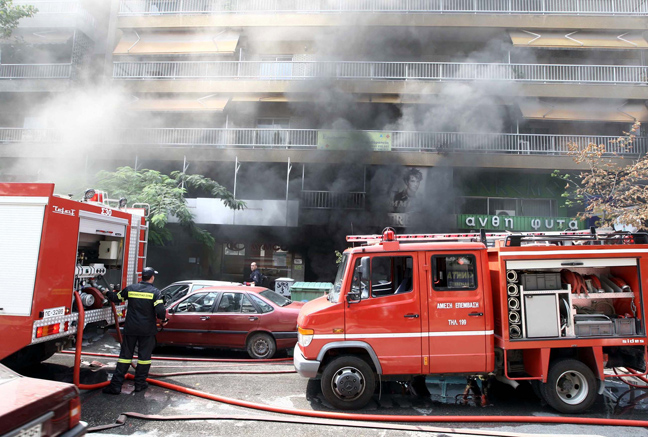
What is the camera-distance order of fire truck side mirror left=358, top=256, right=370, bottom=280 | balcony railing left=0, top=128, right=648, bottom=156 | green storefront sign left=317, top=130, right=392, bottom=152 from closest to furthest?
fire truck side mirror left=358, top=256, right=370, bottom=280 < green storefront sign left=317, top=130, right=392, bottom=152 < balcony railing left=0, top=128, right=648, bottom=156

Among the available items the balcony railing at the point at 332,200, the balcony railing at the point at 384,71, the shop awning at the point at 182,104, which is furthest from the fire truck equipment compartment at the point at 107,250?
the balcony railing at the point at 384,71

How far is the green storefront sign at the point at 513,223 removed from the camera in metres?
13.5

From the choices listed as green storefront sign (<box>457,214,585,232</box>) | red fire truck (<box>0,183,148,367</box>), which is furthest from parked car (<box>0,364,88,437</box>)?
green storefront sign (<box>457,214,585,232</box>)

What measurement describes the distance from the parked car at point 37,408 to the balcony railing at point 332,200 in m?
11.3

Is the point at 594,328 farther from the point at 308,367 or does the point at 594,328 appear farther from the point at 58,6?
the point at 58,6

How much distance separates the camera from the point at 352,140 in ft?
44.2

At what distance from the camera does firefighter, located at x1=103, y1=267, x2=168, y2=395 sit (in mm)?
4512

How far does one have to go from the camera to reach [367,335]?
4238mm

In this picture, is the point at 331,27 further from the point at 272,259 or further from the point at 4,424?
the point at 4,424

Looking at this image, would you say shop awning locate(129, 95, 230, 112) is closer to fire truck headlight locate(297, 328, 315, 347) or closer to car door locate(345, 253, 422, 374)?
fire truck headlight locate(297, 328, 315, 347)

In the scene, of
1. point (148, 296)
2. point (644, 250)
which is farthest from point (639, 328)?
point (148, 296)

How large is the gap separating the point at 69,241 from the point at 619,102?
1727 centimetres

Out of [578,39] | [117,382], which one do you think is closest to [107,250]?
[117,382]

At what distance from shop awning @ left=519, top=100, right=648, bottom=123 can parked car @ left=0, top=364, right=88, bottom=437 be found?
14815 millimetres
